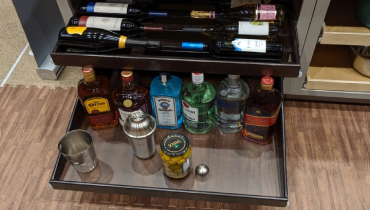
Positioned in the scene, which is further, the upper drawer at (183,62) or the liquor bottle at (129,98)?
the liquor bottle at (129,98)

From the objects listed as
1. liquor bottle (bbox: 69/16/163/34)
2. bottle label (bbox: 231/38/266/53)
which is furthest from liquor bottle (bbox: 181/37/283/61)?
liquor bottle (bbox: 69/16/163/34)

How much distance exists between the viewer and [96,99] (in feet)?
4.01

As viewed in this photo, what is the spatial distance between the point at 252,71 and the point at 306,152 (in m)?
0.57

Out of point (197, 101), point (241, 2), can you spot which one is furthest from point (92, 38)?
point (241, 2)

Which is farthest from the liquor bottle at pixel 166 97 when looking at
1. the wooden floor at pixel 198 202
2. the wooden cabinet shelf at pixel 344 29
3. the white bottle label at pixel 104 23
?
the wooden cabinet shelf at pixel 344 29

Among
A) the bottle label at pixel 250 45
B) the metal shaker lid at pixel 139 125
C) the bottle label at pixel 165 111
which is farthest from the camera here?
the bottle label at pixel 165 111

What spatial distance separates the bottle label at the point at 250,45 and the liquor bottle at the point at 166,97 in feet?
0.85

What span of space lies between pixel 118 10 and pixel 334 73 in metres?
0.91

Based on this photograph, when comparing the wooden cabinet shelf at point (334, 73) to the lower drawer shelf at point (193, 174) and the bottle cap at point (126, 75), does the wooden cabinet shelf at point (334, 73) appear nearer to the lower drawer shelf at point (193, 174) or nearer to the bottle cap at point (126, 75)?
the lower drawer shelf at point (193, 174)

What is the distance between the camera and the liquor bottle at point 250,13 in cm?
112

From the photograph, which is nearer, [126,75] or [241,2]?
[126,75]

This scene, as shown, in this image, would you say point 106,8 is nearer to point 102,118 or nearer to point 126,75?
point 126,75

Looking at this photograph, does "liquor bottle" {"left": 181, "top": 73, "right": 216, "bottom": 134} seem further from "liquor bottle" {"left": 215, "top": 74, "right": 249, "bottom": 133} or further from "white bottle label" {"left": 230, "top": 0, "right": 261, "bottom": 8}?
"white bottle label" {"left": 230, "top": 0, "right": 261, "bottom": 8}

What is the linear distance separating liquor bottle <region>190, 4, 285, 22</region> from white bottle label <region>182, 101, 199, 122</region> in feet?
0.97
